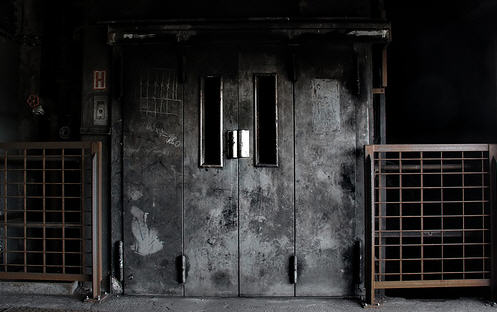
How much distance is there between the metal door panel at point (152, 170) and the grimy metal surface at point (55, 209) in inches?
13.6

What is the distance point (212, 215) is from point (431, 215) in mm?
2454

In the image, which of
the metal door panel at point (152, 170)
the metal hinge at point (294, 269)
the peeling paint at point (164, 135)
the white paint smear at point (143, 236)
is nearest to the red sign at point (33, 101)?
the metal door panel at point (152, 170)

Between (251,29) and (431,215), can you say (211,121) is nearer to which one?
(251,29)

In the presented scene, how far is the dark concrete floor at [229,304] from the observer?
3188 mm

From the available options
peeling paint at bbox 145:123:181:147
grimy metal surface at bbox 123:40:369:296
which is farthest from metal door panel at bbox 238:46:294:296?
peeling paint at bbox 145:123:181:147

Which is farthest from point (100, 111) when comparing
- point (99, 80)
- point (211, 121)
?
point (211, 121)

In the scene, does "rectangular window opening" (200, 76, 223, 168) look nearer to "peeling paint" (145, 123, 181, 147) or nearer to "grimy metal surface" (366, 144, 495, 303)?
"peeling paint" (145, 123, 181, 147)

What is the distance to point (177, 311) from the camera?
316 cm

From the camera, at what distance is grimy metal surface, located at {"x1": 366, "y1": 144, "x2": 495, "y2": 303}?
10.4 feet

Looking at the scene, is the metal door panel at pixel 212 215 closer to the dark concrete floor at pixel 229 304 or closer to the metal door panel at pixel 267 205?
the metal door panel at pixel 267 205

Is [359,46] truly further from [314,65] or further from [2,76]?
[2,76]

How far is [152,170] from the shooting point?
3.53 metres

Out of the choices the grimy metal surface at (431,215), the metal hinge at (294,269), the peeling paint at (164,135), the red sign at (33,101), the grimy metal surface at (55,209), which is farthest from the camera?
the red sign at (33,101)

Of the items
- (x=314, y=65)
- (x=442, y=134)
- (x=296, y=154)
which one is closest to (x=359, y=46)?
(x=314, y=65)
